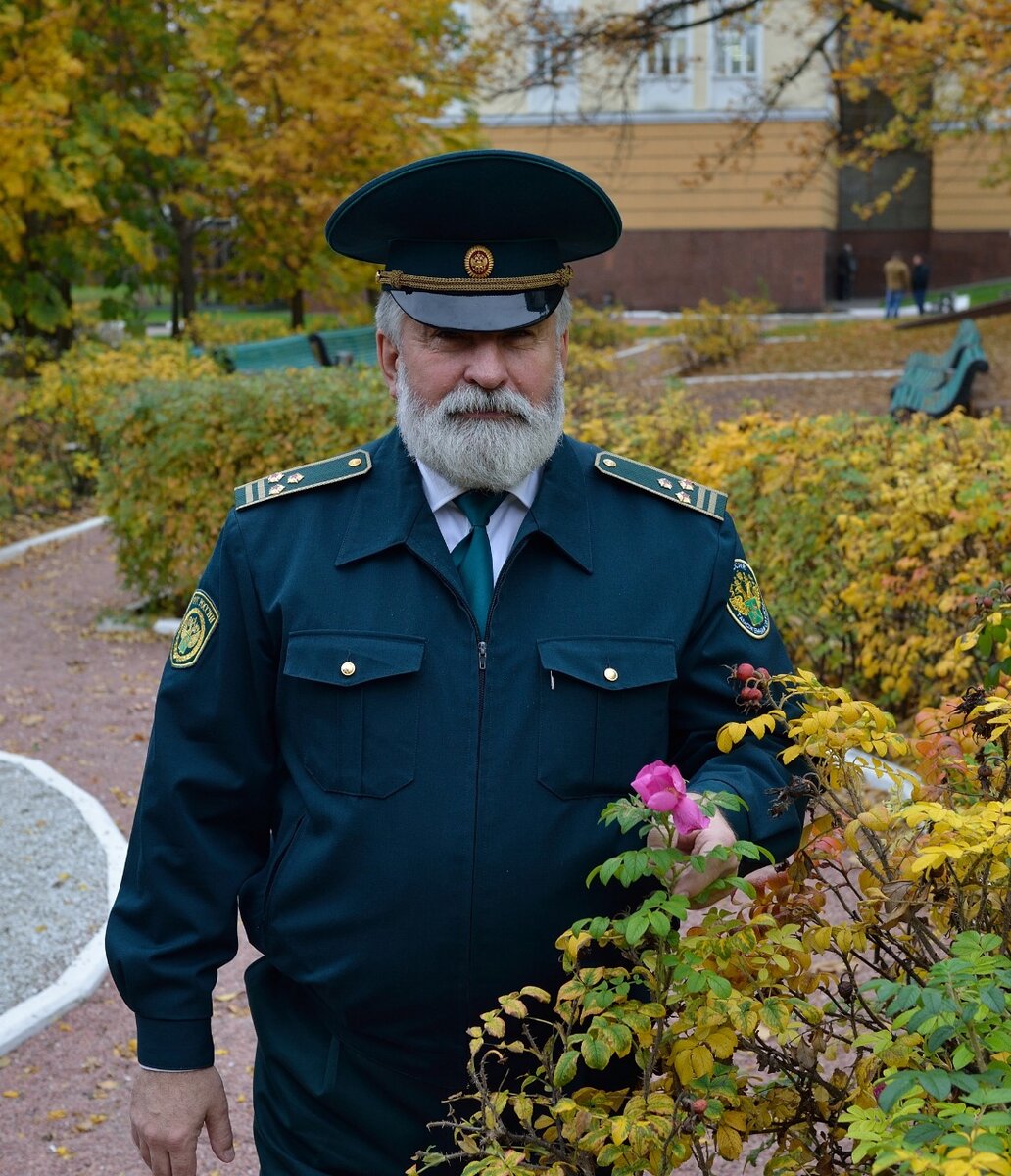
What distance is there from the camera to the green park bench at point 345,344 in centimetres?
1667

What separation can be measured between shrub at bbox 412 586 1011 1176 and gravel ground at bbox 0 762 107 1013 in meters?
3.07

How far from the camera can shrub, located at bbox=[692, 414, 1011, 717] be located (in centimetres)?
564

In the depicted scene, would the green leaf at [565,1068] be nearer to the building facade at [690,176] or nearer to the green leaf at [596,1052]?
the green leaf at [596,1052]

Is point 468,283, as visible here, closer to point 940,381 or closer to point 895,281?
point 940,381

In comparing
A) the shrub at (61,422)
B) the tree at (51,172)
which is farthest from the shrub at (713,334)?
the shrub at (61,422)

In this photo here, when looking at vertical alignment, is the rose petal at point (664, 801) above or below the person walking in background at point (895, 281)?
below

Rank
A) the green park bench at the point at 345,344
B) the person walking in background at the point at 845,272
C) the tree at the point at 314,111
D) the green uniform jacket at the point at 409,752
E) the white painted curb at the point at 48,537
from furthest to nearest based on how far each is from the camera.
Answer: the person walking in background at the point at 845,272 < the tree at the point at 314,111 < the green park bench at the point at 345,344 < the white painted curb at the point at 48,537 < the green uniform jacket at the point at 409,752

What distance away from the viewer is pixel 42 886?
5.68 meters

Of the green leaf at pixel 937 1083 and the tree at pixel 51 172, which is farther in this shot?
the tree at pixel 51 172

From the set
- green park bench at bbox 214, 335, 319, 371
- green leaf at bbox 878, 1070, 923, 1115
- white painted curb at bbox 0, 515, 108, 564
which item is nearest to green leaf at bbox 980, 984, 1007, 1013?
green leaf at bbox 878, 1070, 923, 1115

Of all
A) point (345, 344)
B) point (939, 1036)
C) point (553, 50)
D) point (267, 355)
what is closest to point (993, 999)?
point (939, 1036)

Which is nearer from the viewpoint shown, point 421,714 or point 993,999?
point 993,999

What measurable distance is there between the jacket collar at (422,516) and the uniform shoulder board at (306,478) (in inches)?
1.5

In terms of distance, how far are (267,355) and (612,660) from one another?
1350cm
